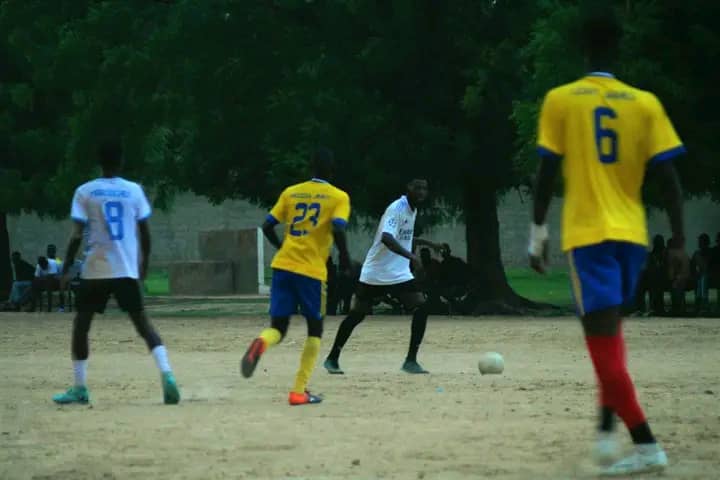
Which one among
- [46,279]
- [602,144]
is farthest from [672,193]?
Answer: [46,279]

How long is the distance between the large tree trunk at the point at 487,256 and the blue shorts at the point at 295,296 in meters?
18.2

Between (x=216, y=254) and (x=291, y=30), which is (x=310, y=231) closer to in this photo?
(x=291, y=30)

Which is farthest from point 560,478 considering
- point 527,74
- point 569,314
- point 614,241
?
point 569,314

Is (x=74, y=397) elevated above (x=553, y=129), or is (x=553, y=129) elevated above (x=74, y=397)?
(x=553, y=129)

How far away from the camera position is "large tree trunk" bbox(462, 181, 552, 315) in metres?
30.2

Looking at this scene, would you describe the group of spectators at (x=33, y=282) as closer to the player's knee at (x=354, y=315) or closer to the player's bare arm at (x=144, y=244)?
the player's knee at (x=354, y=315)

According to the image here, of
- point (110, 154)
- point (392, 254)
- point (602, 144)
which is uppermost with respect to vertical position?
point (110, 154)

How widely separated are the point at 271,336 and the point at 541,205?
4.26 metres

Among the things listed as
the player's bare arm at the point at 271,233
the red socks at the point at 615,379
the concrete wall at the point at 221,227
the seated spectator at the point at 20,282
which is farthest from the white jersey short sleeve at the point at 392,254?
the concrete wall at the point at 221,227

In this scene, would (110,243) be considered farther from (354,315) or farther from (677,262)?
(677,262)

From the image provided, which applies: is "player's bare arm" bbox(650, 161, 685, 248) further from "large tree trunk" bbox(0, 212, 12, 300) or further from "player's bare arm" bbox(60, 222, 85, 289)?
"large tree trunk" bbox(0, 212, 12, 300)

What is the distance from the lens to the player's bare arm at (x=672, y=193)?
7586mm

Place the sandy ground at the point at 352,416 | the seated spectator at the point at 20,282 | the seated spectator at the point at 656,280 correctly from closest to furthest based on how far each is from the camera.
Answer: the sandy ground at the point at 352,416 → the seated spectator at the point at 656,280 → the seated spectator at the point at 20,282

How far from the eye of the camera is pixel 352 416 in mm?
10617
